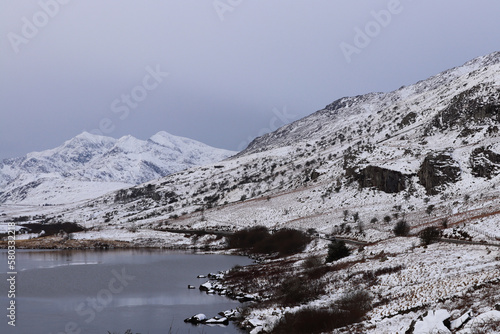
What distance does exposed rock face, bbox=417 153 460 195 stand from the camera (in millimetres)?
89688

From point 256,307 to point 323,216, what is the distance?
6379cm

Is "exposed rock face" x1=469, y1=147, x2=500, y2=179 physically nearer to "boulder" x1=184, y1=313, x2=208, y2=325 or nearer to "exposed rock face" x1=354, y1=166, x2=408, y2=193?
"exposed rock face" x1=354, y1=166, x2=408, y2=193

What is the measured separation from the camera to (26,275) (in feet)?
186

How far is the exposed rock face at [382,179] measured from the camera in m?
98.1

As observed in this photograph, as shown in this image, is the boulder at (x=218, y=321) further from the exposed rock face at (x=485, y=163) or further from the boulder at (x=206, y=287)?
the exposed rock face at (x=485, y=163)

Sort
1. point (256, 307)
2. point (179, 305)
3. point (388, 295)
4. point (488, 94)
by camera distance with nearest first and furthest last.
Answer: point (388, 295), point (256, 307), point (179, 305), point (488, 94)

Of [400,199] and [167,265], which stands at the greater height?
[400,199]

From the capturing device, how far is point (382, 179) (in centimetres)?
10194

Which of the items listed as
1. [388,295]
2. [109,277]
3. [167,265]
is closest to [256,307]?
[388,295]

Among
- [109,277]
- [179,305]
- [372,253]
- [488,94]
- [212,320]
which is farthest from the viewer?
[488,94]

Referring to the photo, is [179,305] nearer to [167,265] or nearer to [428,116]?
[167,265]

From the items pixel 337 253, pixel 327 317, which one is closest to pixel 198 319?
pixel 327 317

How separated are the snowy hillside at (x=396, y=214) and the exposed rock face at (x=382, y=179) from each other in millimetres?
252

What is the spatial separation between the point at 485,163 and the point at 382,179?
21821 mm
